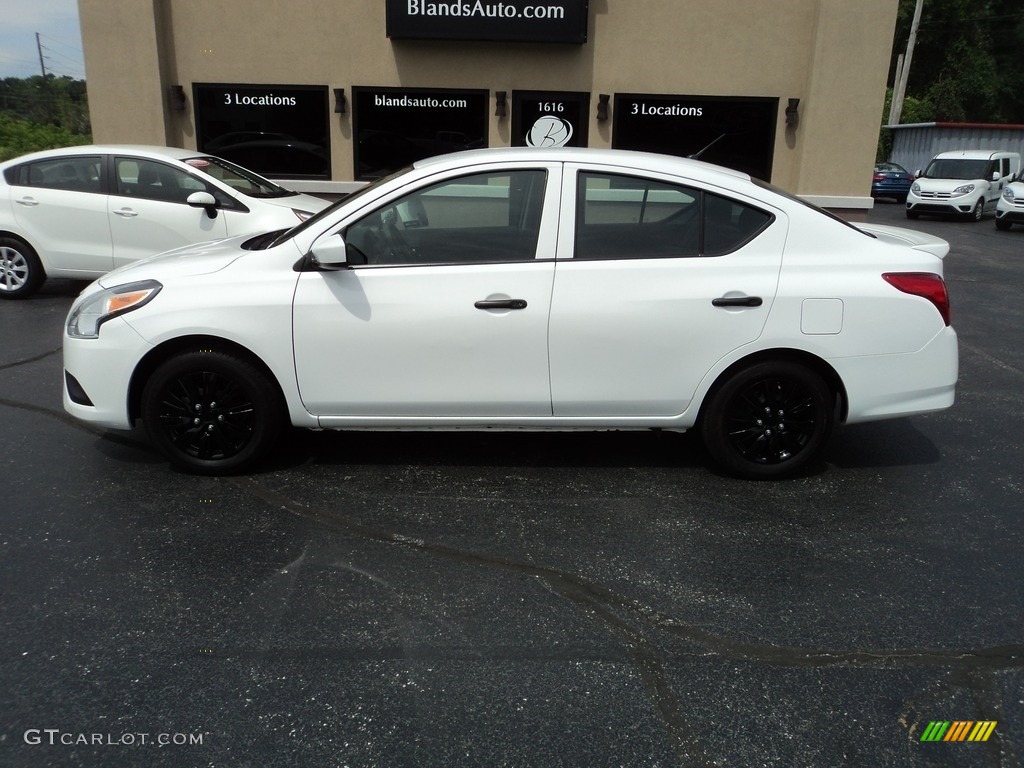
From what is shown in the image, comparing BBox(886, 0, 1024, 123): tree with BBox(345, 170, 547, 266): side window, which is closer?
BBox(345, 170, 547, 266): side window

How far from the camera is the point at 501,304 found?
4.41m

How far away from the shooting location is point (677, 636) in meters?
3.35

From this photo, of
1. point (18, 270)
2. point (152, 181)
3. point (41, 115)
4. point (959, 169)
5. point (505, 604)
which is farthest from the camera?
point (41, 115)

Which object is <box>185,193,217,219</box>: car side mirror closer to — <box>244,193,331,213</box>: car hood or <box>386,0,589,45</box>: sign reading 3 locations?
<box>244,193,331,213</box>: car hood

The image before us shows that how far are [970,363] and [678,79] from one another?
22.4 feet

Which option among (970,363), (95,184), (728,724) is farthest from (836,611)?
(95,184)

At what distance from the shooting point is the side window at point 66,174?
9.05 meters

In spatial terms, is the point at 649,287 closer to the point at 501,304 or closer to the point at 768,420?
the point at 501,304

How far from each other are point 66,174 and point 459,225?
252 inches

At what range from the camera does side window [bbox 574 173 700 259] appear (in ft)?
14.8

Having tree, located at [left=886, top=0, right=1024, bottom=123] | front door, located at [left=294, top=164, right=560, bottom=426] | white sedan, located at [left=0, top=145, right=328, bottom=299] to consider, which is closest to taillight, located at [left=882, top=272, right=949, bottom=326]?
front door, located at [left=294, top=164, right=560, bottom=426]

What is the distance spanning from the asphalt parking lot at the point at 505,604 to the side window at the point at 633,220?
1.27 metres

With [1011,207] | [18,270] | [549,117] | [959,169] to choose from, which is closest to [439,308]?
[18,270]

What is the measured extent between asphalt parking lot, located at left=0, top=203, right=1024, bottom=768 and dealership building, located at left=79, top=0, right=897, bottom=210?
27.5 feet
